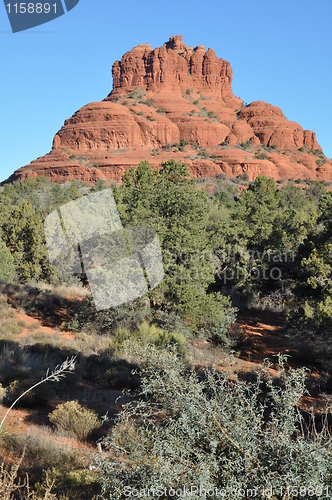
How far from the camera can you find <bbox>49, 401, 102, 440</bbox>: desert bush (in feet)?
19.9

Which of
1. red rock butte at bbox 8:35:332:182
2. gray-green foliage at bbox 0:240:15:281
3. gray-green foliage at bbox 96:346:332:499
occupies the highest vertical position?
red rock butte at bbox 8:35:332:182

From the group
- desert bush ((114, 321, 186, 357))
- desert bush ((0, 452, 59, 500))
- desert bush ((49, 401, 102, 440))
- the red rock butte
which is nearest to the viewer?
desert bush ((0, 452, 59, 500))

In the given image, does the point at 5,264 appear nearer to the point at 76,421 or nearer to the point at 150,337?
the point at 150,337

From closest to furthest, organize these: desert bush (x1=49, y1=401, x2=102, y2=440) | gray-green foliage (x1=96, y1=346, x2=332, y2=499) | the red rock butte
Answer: gray-green foliage (x1=96, y1=346, x2=332, y2=499) → desert bush (x1=49, y1=401, x2=102, y2=440) → the red rock butte

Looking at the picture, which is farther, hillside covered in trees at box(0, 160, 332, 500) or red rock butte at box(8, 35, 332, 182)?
red rock butte at box(8, 35, 332, 182)

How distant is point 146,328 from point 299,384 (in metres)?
8.84

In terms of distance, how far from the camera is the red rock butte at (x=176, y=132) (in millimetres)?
83375

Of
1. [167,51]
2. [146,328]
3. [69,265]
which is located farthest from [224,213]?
[167,51]

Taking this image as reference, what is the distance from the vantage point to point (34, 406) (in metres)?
7.14

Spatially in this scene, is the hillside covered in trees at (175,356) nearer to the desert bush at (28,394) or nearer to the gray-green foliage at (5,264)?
the desert bush at (28,394)

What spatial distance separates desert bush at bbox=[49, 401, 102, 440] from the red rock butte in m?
73.2

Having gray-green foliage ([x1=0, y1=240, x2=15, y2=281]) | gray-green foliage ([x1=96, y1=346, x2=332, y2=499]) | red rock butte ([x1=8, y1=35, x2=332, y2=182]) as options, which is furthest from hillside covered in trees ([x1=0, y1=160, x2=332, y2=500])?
red rock butte ([x1=8, y1=35, x2=332, y2=182])

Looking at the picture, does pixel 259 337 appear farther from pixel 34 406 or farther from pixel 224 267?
pixel 34 406

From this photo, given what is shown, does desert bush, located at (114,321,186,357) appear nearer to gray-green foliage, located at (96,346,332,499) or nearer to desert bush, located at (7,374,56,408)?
desert bush, located at (7,374,56,408)
